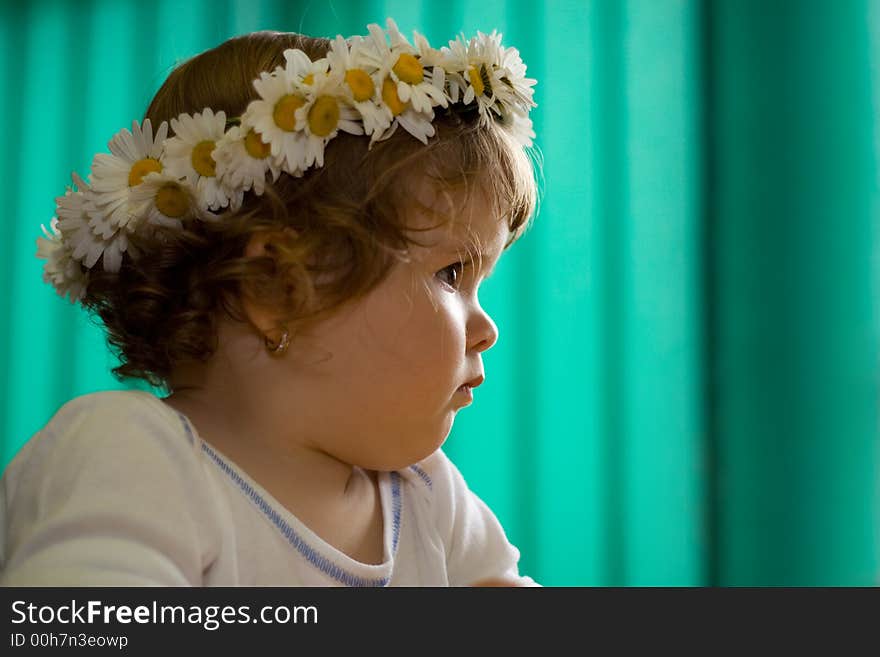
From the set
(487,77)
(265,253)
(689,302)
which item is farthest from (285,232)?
(689,302)

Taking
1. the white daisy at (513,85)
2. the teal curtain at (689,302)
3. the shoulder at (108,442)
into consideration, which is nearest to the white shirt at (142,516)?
the shoulder at (108,442)

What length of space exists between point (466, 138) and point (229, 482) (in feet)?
1.22

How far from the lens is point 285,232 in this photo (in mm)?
768

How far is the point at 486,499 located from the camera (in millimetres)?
1725

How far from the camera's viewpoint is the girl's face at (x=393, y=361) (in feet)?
2.50

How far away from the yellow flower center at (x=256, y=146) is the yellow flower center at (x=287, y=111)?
22 millimetres

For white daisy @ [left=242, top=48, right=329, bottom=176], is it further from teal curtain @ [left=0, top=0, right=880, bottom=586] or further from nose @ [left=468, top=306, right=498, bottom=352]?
teal curtain @ [left=0, top=0, right=880, bottom=586]

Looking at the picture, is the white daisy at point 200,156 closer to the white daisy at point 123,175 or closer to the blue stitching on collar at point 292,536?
the white daisy at point 123,175

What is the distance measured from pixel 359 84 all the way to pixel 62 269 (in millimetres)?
354

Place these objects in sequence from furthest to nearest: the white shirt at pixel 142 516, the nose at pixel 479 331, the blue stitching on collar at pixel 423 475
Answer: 1. the blue stitching on collar at pixel 423 475
2. the nose at pixel 479 331
3. the white shirt at pixel 142 516

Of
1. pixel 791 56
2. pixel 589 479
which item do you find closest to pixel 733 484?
pixel 589 479

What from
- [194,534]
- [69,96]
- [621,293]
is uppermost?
[69,96]

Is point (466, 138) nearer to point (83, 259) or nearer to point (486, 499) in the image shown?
point (83, 259)

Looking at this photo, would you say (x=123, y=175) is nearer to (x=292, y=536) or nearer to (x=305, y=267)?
(x=305, y=267)
